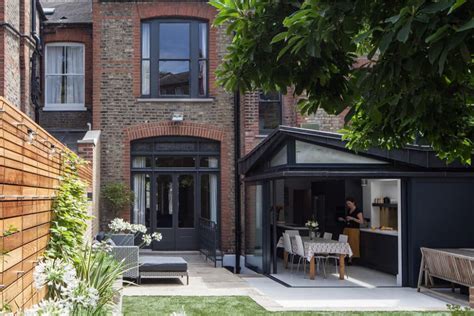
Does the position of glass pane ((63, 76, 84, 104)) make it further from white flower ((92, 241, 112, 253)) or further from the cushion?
white flower ((92, 241, 112, 253))

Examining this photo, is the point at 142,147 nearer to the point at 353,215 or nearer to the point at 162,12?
the point at 162,12

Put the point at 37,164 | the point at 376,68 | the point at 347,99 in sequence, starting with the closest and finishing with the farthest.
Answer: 1. the point at 376,68
2. the point at 347,99
3. the point at 37,164

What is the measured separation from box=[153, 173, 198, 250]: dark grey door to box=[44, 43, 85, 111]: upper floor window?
131 inches

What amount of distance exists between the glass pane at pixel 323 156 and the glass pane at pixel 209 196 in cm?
570

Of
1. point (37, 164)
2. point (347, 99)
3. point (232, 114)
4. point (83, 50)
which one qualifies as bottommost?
point (37, 164)

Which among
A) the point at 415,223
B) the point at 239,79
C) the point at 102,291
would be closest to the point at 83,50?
the point at 415,223

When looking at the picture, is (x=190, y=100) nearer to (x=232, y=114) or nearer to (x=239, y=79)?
(x=232, y=114)

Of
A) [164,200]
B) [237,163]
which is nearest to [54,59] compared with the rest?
[164,200]

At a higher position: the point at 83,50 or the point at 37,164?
the point at 83,50

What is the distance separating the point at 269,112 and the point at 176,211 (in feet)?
12.3

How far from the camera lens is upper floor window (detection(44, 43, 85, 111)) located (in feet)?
66.7

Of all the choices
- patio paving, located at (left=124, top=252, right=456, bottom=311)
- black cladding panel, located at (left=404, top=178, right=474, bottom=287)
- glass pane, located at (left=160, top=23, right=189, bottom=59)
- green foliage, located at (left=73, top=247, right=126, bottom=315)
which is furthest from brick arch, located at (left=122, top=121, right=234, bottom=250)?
green foliage, located at (left=73, top=247, right=126, bottom=315)

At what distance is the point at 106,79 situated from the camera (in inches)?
765

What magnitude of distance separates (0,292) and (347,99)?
9.52ft
